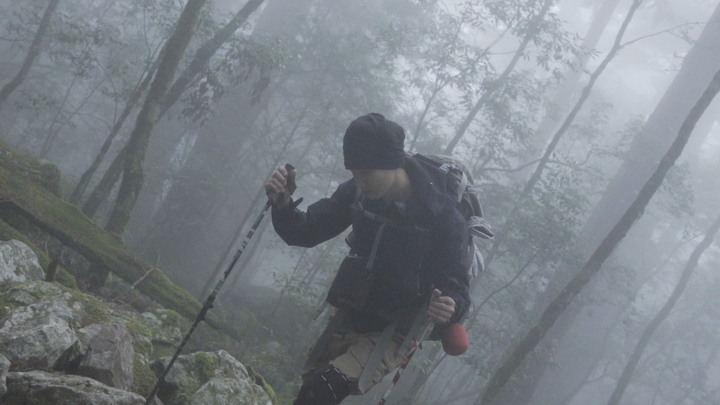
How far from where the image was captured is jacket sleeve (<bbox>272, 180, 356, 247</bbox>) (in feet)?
10.8

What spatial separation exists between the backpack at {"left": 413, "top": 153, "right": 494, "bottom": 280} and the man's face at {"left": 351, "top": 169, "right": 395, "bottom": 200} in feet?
1.17

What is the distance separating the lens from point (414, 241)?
3.14m

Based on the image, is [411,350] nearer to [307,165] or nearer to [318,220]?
[318,220]

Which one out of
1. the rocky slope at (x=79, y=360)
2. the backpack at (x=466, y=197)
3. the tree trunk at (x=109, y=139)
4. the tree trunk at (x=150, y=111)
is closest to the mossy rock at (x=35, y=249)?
the rocky slope at (x=79, y=360)

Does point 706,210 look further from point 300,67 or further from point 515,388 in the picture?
point 300,67

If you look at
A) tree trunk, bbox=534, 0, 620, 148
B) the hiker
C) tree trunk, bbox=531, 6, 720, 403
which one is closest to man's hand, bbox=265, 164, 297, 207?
the hiker

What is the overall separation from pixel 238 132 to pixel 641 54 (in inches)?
1476

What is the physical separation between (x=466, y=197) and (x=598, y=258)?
9.18 m

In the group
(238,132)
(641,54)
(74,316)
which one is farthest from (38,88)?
(641,54)

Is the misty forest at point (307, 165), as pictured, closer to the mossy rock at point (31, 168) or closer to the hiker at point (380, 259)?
the mossy rock at point (31, 168)

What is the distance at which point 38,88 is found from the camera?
982 inches

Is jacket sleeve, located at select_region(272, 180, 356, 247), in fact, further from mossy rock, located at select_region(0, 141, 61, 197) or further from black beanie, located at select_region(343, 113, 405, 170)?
mossy rock, located at select_region(0, 141, 61, 197)

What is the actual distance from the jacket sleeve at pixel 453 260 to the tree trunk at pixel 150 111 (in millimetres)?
6791

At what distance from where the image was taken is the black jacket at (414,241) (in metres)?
3.11
